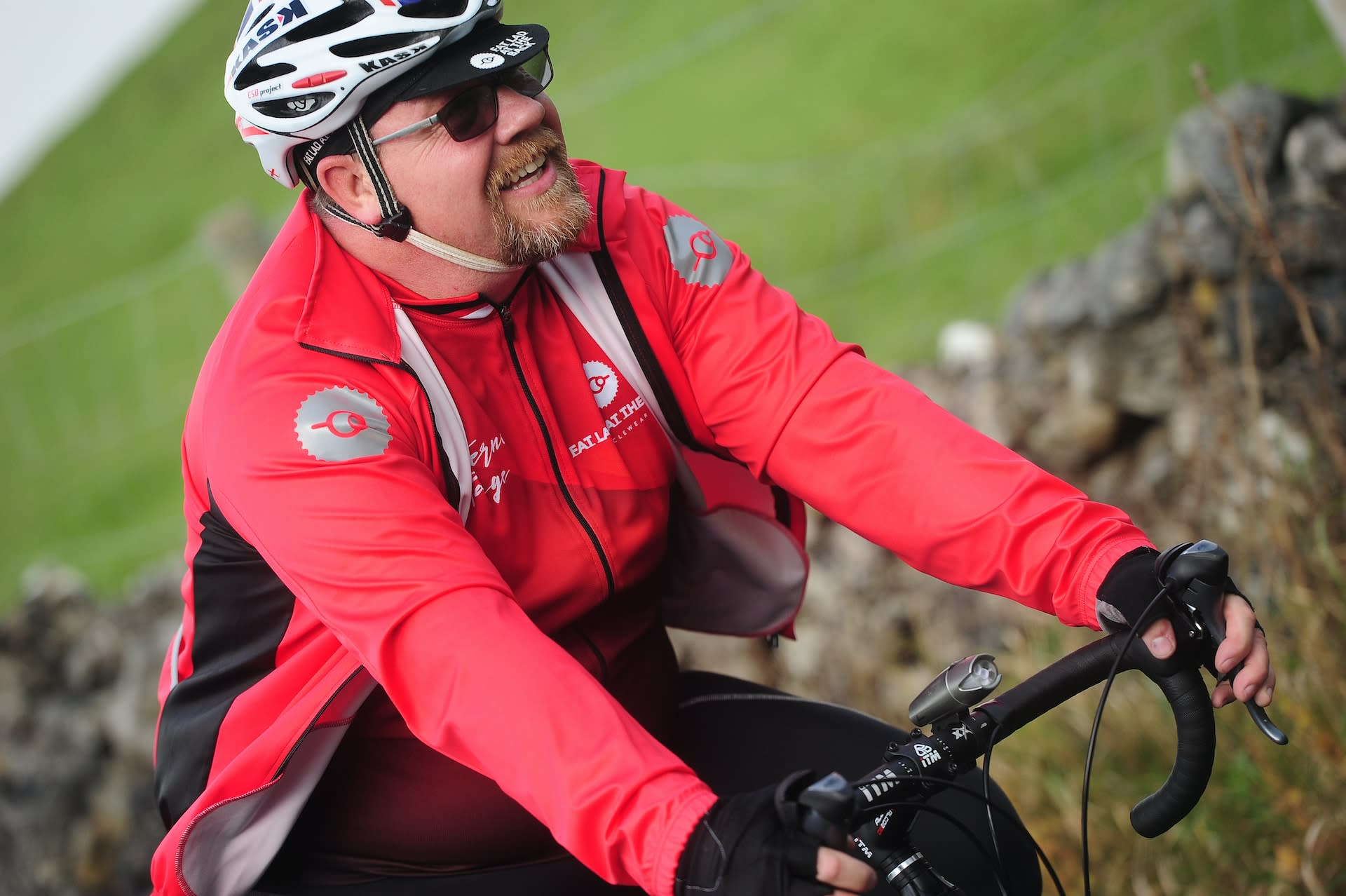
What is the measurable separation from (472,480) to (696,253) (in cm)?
57

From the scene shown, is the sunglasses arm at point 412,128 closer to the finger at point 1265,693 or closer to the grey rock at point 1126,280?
the finger at point 1265,693

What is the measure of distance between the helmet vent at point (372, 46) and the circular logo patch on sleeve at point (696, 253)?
558 millimetres

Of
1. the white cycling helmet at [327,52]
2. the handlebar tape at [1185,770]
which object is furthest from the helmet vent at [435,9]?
the handlebar tape at [1185,770]

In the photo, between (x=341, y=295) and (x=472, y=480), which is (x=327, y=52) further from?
(x=472, y=480)

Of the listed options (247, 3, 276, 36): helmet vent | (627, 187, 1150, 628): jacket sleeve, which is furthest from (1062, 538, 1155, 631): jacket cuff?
(247, 3, 276, 36): helmet vent

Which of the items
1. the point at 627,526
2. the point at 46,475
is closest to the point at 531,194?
the point at 627,526

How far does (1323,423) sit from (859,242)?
365cm

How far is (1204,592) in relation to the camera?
1.59 metres

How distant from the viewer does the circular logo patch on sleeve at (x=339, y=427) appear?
171 cm

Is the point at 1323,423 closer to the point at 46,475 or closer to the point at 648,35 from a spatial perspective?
the point at 648,35

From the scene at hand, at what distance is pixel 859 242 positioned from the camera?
6586mm

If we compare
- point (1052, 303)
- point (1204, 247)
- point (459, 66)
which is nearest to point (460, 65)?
point (459, 66)

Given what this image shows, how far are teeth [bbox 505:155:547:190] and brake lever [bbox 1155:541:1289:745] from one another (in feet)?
3.52

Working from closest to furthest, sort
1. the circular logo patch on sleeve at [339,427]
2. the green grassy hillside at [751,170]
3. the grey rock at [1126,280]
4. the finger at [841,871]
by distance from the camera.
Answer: the finger at [841,871] < the circular logo patch on sleeve at [339,427] < the grey rock at [1126,280] < the green grassy hillside at [751,170]
